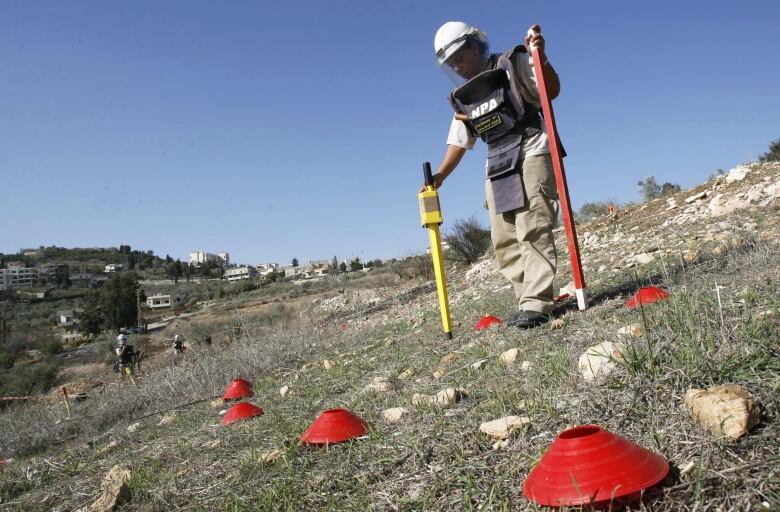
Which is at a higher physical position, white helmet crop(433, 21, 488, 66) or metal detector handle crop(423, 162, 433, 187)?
white helmet crop(433, 21, 488, 66)

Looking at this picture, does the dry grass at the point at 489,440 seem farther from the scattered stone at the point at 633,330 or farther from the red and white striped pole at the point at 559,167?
the red and white striped pole at the point at 559,167

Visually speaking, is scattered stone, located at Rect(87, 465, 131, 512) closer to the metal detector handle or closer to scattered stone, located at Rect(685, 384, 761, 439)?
scattered stone, located at Rect(685, 384, 761, 439)

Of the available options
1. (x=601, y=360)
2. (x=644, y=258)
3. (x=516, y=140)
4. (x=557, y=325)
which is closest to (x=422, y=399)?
(x=601, y=360)

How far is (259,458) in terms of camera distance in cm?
211

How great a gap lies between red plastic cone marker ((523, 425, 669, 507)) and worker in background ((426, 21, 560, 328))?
2.09 m

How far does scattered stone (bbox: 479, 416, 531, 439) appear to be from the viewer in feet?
5.64

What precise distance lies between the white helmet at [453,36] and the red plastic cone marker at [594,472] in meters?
2.91

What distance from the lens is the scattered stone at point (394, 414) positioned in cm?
227

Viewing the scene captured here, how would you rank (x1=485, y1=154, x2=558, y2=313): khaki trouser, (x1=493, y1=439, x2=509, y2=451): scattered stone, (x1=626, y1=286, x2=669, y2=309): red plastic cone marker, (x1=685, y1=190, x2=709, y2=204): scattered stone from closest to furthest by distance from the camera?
(x1=493, y1=439, x2=509, y2=451): scattered stone < (x1=626, y1=286, x2=669, y2=309): red plastic cone marker < (x1=485, y1=154, x2=558, y2=313): khaki trouser < (x1=685, y1=190, x2=709, y2=204): scattered stone

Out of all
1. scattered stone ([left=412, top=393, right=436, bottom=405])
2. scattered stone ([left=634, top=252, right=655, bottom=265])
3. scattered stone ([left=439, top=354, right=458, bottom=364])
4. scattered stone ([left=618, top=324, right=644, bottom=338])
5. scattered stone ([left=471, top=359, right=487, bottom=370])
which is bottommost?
scattered stone ([left=412, top=393, right=436, bottom=405])

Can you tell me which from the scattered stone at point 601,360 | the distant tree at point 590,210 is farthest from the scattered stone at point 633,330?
the distant tree at point 590,210

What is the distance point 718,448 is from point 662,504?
0.23 meters

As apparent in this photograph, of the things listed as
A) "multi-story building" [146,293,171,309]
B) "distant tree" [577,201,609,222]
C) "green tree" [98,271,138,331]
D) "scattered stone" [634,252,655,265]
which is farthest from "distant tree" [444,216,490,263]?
"multi-story building" [146,293,171,309]

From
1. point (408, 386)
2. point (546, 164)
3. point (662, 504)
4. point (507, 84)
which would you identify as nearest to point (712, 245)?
point (546, 164)
